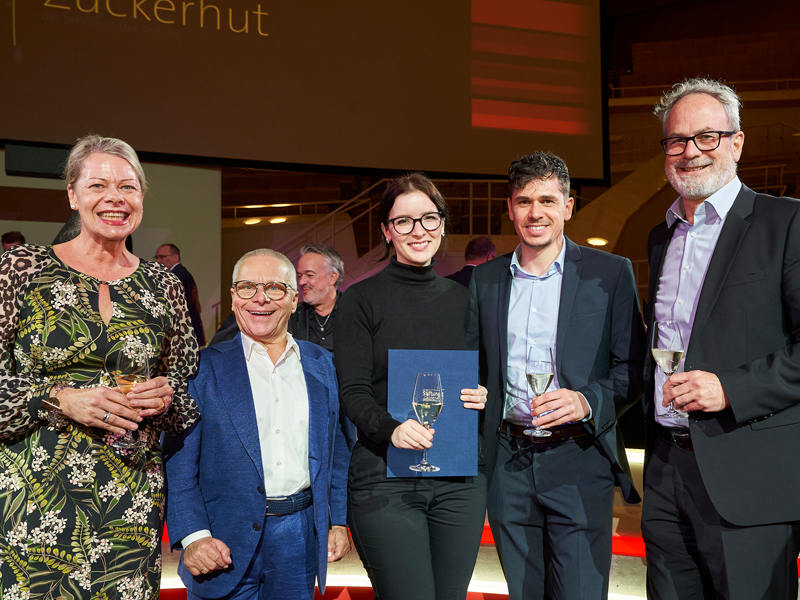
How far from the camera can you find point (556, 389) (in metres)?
2.00

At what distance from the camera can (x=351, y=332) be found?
2.04 meters

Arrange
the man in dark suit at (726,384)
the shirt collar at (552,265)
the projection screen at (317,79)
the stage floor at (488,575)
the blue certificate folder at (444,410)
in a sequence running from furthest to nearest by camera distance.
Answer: the projection screen at (317,79) < the stage floor at (488,575) < the shirt collar at (552,265) < the blue certificate folder at (444,410) < the man in dark suit at (726,384)

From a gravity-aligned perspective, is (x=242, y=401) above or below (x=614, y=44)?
below

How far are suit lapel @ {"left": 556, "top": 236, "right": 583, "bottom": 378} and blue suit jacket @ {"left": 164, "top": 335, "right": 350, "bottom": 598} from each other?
2.50 feet

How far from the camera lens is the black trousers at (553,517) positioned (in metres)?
2.02

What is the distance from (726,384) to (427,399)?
31.4 inches

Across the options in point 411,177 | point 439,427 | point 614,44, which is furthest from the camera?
point 614,44

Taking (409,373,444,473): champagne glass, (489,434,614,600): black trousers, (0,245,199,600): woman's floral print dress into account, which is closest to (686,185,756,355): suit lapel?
(489,434,614,600): black trousers

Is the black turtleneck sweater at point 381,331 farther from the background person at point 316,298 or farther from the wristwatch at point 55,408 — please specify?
the background person at point 316,298

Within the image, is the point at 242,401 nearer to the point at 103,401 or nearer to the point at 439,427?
the point at 103,401

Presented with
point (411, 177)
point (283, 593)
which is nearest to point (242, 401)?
point (283, 593)

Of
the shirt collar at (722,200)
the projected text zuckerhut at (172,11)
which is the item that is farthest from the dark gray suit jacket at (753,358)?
the projected text zuckerhut at (172,11)

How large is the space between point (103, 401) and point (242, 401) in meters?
0.49

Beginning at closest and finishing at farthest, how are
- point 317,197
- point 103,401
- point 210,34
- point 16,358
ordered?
point 103,401 → point 16,358 → point 210,34 → point 317,197
